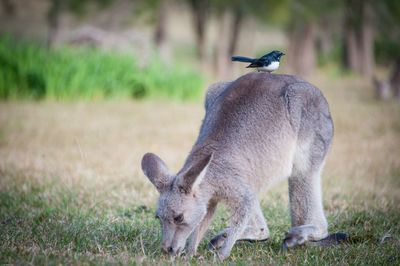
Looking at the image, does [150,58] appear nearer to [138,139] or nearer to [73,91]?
[73,91]

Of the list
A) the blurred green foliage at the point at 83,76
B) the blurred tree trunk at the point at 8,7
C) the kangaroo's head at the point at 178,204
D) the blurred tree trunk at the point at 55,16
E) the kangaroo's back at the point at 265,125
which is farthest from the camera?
the blurred tree trunk at the point at 8,7

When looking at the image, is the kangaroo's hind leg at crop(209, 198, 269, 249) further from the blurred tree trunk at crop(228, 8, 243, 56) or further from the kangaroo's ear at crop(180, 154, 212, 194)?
the blurred tree trunk at crop(228, 8, 243, 56)

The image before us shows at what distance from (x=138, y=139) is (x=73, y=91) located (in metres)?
4.20

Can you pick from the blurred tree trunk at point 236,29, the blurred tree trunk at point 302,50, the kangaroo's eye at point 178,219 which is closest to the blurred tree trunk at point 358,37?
the blurred tree trunk at point 302,50

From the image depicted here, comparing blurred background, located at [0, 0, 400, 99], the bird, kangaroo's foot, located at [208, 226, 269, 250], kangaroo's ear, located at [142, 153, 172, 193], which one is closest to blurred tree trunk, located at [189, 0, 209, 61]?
blurred background, located at [0, 0, 400, 99]

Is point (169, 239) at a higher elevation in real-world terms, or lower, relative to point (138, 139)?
higher

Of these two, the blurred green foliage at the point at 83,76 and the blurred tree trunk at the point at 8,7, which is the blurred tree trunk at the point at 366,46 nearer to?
the blurred green foliage at the point at 83,76

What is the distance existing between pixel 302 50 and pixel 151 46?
399 inches

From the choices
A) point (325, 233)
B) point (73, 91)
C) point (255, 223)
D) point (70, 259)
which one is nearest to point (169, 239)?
point (70, 259)

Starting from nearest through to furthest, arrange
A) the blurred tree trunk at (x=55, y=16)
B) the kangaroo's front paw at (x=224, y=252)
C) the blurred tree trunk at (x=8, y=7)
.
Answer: the kangaroo's front paw at (x=224, y=252) < the blurred tree trunk at (x=55, y=16) < the blurred tree trunk at (x=8, y=7)

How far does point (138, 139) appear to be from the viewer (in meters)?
10.8

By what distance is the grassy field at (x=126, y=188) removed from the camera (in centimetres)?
467

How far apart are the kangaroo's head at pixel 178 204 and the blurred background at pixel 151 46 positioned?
10471 mm

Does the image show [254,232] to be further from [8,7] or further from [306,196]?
[8,7]
